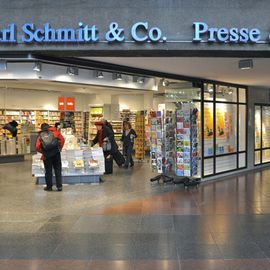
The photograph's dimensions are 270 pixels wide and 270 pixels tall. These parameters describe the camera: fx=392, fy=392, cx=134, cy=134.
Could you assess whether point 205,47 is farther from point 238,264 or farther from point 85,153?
point 85,153

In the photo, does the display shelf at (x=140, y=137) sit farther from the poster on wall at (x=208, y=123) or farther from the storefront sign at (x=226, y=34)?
the storefront sign at (x=226, y=34)

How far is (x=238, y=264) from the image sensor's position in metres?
4.69

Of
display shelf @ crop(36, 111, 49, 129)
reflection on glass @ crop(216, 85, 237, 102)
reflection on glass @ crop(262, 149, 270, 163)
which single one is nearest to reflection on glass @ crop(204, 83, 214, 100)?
reflection on glass @ crop(216, 85, 237, 102)

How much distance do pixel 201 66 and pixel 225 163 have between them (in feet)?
14.7

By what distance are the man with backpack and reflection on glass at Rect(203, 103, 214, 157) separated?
4051 mm

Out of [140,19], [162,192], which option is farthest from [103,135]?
[140,19]

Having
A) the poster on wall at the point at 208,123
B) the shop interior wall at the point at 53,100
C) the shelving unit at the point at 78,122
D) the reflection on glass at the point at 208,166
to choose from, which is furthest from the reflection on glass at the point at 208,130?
the shelving unit at the point at 78,122

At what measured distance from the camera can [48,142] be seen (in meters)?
9.17

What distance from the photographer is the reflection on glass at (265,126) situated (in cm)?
1435

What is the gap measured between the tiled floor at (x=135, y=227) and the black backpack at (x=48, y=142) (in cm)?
106

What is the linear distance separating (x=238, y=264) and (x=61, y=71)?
7272mm

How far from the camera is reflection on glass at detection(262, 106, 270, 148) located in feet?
47.1

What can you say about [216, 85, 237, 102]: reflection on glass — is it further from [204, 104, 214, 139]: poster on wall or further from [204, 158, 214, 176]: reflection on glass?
[204, 158, 214, 176]: reflection on glass

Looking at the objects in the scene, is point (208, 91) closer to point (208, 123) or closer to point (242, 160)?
point (208, 123)
